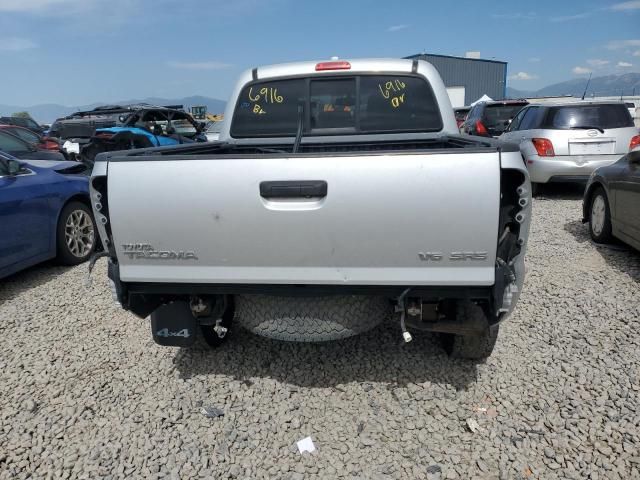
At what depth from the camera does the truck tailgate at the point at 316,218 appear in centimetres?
226

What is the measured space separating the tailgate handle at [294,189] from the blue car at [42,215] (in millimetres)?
3584

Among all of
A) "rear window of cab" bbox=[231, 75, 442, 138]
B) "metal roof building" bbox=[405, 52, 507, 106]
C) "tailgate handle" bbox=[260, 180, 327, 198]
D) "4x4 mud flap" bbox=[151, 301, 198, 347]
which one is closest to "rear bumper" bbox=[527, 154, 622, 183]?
"rear window of cab" bbox=[231, 75, 442, 138]

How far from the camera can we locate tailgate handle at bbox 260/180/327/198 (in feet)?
7.63

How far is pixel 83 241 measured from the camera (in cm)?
586

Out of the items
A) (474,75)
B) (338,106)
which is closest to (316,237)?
(338,106)

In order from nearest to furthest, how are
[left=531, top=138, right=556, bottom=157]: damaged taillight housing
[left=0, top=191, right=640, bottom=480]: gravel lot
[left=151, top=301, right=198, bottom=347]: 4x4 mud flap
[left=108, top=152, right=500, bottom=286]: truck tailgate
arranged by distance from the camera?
[left=108, top=152, right=500, bottom=286]: truck tailgate
[left=0, top=191, right=640, bottom=480]: gravel lot
[left=151, top=301, right=198, bottom=347]: 4x4 mud flap
[left=531, top=138, right=556, bottom=157]: damaged taillight housing

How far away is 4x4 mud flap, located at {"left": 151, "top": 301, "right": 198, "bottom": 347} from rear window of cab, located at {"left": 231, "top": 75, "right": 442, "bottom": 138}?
1847 mm

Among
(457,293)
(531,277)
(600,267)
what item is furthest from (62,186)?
(600,267)

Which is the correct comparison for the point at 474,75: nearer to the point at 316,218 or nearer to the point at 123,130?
the point at 123,130

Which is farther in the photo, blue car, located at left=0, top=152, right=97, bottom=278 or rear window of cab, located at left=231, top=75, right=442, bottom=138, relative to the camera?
blue car, located at left=0, top=152, right=97, bottom=278

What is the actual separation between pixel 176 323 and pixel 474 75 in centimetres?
5547

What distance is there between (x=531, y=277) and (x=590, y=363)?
65.0 inches

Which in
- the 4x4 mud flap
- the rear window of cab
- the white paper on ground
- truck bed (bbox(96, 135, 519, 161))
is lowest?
the white paper on ground

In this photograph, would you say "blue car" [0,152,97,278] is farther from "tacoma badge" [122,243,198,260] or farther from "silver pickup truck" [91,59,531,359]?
"tacoma badge" [122,243,198,260]
